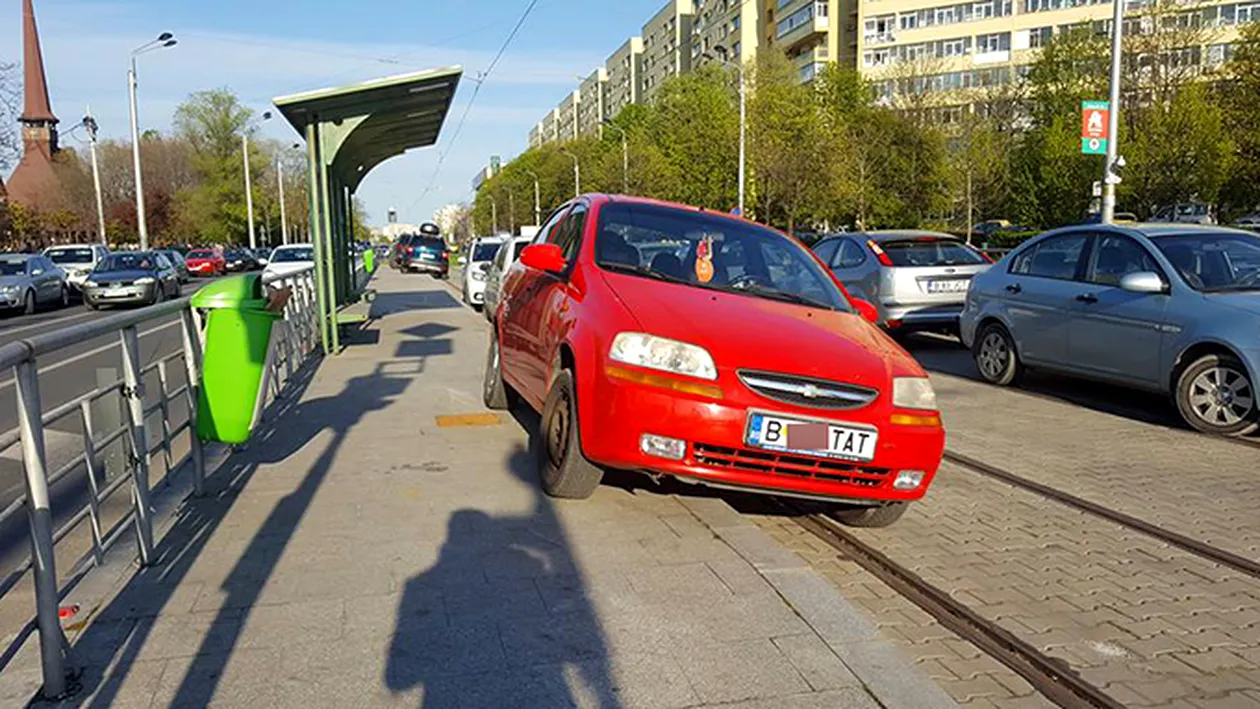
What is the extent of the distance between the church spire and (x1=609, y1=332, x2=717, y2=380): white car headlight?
101169 mm

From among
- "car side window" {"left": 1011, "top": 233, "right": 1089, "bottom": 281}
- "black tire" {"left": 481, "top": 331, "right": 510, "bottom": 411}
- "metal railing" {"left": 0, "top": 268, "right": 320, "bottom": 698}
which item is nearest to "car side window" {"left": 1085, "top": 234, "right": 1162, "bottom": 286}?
"car side window" {"left": 1011, "top": 233, "right": 1089, "bottom": 281}

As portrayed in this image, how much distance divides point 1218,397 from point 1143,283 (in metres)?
1.04

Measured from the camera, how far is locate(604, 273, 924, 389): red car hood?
15.0 feet

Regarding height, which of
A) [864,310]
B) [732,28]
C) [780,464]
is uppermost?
[732,28]

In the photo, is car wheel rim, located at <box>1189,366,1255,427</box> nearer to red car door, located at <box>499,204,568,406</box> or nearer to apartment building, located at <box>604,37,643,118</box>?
red car door, located at <box>499,204,568,406</box>

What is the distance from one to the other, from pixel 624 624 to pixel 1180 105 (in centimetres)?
2907

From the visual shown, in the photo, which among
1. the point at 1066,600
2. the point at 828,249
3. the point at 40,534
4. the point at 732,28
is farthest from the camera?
the point at 732,28

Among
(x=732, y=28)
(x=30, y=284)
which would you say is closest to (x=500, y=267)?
(x=30, y=284)

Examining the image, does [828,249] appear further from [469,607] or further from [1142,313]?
[469,607]

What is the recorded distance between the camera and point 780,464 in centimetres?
451

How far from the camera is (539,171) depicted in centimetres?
8950

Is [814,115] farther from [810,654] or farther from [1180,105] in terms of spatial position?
[810,654]

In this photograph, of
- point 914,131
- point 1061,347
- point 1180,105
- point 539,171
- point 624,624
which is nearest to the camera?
point 624,624

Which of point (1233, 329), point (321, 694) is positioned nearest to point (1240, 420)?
point (1233, 329)
